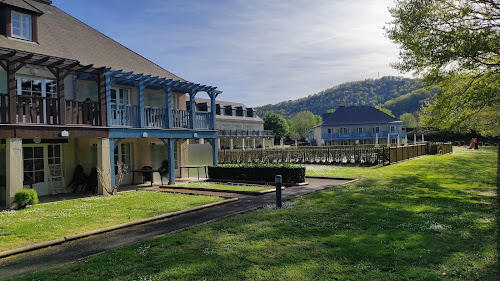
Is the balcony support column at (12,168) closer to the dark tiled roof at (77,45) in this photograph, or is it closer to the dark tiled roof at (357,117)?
the dark tiled roof at (77,45)

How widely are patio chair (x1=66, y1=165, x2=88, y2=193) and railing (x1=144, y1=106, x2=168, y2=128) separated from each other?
3401mm

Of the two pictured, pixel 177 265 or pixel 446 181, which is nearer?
pixel 177 265

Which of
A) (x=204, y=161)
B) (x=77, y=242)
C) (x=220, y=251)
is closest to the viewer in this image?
(x=220, y=251)

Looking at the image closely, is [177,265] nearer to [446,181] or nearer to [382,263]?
[382,263]

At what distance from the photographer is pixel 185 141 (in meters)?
20.0

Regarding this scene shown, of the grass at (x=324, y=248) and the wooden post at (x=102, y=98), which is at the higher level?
the wooden post at (x=102, y=98)

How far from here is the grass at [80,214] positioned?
7543 millimetres

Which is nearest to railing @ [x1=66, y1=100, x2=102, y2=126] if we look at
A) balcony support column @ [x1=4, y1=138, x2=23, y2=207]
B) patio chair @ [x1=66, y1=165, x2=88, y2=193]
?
balcony support column @ [x1=4, y1=138, x2=23, y2=207]

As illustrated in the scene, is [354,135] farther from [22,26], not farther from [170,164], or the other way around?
[22,26]

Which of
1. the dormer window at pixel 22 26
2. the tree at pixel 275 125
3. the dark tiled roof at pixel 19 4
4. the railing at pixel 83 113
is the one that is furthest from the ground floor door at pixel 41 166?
the tree at pixel 275 125

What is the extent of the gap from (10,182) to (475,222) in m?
13.1

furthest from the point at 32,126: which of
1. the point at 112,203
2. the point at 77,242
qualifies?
the point at 77,242

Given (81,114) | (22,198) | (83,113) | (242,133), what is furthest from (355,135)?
(22,198)

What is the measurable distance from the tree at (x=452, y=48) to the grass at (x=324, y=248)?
7351mm
